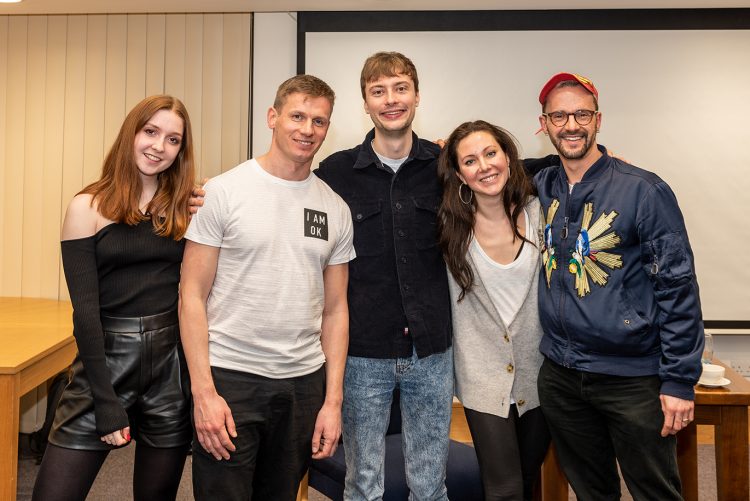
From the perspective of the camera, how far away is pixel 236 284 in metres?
1.62

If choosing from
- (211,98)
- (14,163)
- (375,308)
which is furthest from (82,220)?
(14,163)

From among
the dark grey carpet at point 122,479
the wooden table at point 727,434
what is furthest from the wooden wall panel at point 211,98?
the wooden table at point 727,434

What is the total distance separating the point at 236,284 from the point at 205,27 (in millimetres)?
2546

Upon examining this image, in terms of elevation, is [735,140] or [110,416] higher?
[735,140]

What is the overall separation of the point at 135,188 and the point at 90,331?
42 centimetres

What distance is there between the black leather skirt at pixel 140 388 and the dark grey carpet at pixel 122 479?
1401mm

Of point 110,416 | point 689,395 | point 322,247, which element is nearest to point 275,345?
point 322,247

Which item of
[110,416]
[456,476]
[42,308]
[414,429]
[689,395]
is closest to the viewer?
[110,416]

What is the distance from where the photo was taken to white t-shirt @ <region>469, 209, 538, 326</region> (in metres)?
1.85

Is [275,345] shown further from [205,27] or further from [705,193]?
[705,193]

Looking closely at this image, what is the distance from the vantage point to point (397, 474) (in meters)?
2.04

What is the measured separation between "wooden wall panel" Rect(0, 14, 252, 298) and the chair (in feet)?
6.91

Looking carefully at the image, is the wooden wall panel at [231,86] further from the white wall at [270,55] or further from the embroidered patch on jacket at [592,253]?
the embroidered patch on jacket at [592,253]

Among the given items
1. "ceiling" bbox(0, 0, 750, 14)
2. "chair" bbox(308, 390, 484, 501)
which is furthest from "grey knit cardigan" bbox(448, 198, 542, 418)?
"ceiling" bbox(0, 0, 750, 14)
